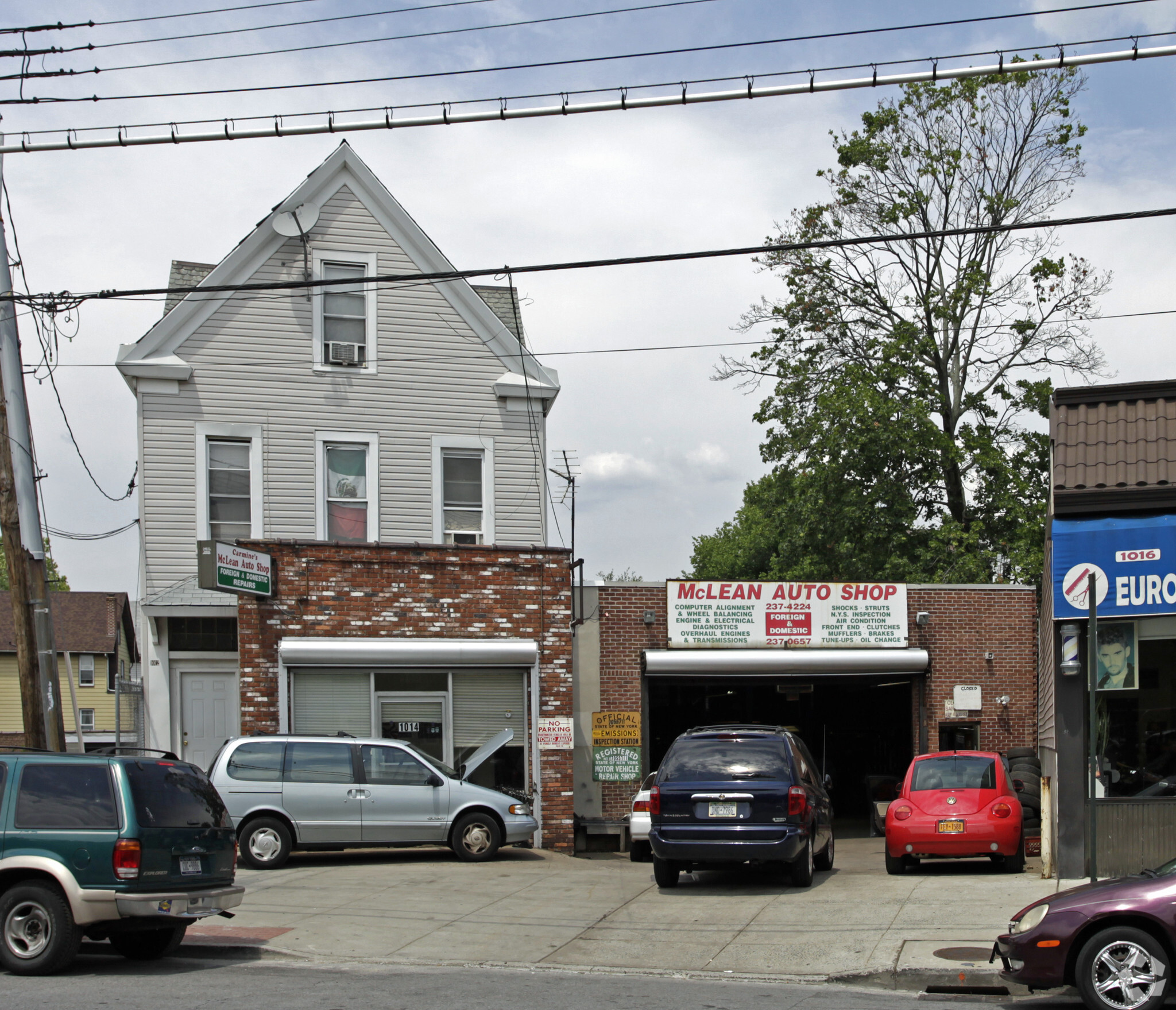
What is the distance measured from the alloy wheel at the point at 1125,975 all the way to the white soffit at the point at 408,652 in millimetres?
12410

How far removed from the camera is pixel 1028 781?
20.6 m

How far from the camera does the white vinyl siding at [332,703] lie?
19.6m

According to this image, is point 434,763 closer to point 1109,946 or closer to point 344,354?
point 344,354

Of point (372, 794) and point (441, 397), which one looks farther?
point (441, 397)

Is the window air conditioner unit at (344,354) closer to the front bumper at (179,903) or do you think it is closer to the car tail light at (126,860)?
the front bumper at (179,903)

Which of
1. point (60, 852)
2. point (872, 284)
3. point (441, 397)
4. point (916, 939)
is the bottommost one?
point (916, 939)

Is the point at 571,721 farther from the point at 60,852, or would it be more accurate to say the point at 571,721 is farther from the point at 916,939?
the point at 60,852

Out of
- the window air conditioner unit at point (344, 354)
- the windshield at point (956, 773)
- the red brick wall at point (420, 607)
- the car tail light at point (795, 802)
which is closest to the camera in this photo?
the car tail light at point (795, 802)

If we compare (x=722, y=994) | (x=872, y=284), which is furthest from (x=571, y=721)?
(x=872, y=284)

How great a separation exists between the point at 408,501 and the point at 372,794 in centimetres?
640

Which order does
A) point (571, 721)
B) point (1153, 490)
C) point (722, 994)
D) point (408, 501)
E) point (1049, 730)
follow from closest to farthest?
point (722, 994)
point (1153, 490)
point (1049, 730)
point (571, 721)
point (408, 501)

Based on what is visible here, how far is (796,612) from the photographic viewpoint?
22266 millimetres

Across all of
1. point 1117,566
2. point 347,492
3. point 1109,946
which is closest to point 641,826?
point 347,492

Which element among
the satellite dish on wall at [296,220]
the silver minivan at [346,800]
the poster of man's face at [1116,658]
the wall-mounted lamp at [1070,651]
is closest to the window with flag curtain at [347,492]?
the satellite dish on wall at [296,220]
